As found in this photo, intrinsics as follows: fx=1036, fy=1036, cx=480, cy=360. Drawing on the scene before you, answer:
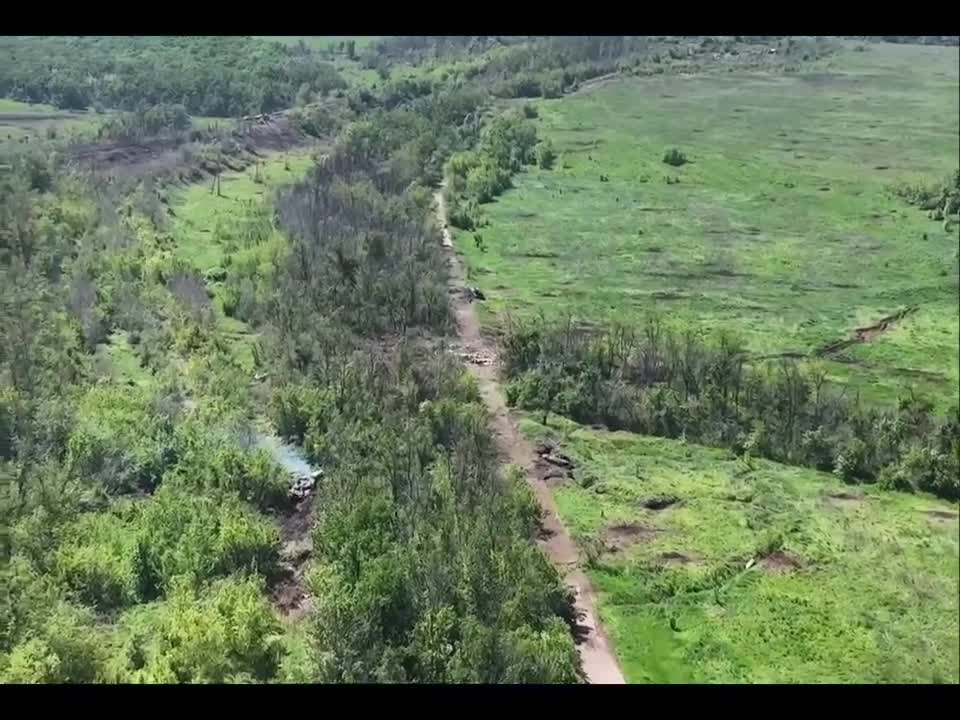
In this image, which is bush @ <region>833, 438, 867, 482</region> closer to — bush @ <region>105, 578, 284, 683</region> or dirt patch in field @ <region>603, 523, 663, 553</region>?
dirt patch in field @ <region>603, 523, 663, 553</region>

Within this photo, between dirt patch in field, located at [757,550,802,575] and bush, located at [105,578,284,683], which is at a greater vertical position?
bush, located at [105,578,284,683]

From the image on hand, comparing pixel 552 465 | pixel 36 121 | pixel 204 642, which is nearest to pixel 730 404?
pixel 552 465

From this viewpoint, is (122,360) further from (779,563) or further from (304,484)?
(779,563)

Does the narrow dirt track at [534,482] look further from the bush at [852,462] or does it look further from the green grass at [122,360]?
the green grass at [122,360]

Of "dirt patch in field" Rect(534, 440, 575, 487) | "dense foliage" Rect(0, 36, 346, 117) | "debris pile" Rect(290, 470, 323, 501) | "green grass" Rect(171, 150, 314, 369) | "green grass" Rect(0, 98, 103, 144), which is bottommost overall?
"dirt patch in field" Rect(534, 440, 575, 487)

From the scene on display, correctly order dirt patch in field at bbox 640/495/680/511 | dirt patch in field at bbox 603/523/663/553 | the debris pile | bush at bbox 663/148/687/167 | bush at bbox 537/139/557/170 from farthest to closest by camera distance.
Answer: bush at bbox 663/148/687/167 → bush at bbox 537/139/557/170 → dirt patch in field at bbox 640/495/680/511 → the debris pile → dirt patch in field at bbox 603/523/663/553

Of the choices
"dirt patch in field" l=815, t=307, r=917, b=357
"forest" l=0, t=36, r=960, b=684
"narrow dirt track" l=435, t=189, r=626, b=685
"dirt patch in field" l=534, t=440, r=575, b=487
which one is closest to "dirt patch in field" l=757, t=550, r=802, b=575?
"narrow dirt track" l=435, t=189, r=626, b=685

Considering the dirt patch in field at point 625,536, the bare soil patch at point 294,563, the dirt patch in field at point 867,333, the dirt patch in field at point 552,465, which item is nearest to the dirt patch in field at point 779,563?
the dirt patch in field at point 625,536
